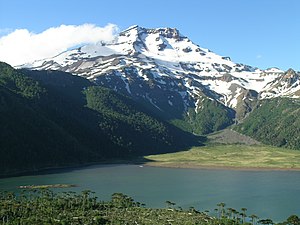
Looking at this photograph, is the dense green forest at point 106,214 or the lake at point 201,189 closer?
the dense green forest at point 106,214

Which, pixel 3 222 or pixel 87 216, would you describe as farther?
pixel 87 216

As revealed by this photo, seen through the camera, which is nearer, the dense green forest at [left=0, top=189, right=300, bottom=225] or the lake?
the dense green forest at [left=0, top=189, right=300, bottom=225]

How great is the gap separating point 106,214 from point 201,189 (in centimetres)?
6389

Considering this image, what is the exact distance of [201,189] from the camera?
166 metres

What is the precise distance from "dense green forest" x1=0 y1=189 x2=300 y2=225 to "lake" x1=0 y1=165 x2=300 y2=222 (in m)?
9.94

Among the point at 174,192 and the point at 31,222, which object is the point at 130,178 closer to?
the point at 174,192

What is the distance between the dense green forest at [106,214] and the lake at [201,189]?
9944 millimetres

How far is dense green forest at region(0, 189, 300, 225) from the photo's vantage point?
100188 mm

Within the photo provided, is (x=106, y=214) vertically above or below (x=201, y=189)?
above

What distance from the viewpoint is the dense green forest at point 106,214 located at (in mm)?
100188

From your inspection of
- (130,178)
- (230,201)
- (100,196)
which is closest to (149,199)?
(100,196)

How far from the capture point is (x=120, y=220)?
10212 cm

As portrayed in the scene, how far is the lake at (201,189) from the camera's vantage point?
134375 mm

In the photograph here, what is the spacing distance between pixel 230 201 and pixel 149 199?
87.9ft
